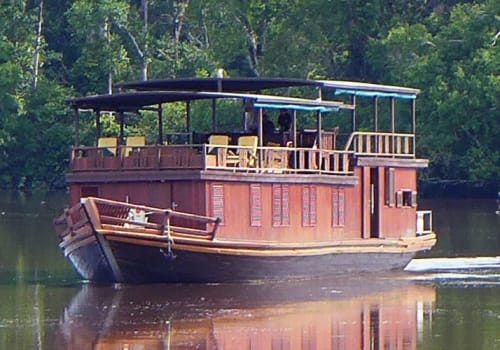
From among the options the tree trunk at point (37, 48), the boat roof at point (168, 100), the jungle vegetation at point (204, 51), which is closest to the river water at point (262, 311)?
the boat roof at point (168, 100)

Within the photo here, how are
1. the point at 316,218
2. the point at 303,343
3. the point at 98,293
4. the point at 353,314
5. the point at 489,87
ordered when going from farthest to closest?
the point at 489,87 → the point at 316,218 → the point at 98,293 → the point at 353,314 → the point at 303,343

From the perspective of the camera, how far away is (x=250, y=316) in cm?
2483

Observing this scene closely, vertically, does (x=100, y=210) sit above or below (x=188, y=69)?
below

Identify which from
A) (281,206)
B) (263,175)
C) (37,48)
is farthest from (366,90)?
(37,48)

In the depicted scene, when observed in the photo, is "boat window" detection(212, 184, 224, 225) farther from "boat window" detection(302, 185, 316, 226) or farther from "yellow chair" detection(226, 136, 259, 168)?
"boat window" detection(302, 185, 316, 226)

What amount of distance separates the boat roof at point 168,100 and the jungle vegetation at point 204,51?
90.9 ft

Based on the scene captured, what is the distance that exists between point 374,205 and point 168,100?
492 centimetres

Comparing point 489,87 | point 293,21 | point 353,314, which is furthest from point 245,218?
point 293,21

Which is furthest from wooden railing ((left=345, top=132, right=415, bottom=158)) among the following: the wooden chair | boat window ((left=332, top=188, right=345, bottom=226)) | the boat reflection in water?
the boat reflection in water

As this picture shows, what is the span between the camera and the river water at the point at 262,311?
22.5m

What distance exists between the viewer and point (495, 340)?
73.8 ft

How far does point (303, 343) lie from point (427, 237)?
37.2 ft

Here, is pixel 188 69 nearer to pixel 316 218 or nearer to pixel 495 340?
pixel 316 218

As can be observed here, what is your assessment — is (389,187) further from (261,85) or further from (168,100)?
(168,100)
